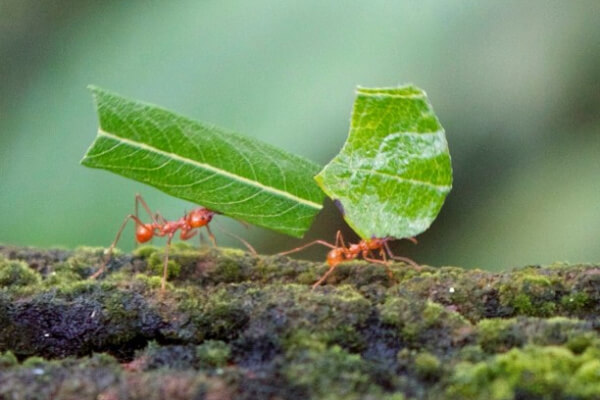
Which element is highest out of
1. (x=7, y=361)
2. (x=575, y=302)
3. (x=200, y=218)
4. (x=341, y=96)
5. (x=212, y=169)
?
(x=341, y=96)

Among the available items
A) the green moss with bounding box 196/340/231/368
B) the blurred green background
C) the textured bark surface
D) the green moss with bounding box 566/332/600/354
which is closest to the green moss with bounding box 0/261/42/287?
the textured bark surface

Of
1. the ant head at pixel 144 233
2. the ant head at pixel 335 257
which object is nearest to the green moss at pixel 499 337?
the ant head at pixel 335 257

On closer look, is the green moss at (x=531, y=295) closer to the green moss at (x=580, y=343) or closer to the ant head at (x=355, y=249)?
the green moss at (x=580, y=343)

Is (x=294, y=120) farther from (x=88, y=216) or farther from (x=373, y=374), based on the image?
(x=373, y=374)

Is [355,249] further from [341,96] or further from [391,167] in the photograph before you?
[341,96]

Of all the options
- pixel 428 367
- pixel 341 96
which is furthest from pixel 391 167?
pixel 341 96

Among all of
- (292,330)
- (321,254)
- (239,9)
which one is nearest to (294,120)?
(239,9)

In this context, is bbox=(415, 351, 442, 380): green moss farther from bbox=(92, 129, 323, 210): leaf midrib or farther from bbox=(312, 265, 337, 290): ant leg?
bbox=(92, 129, 323, 210): leaf midrib
